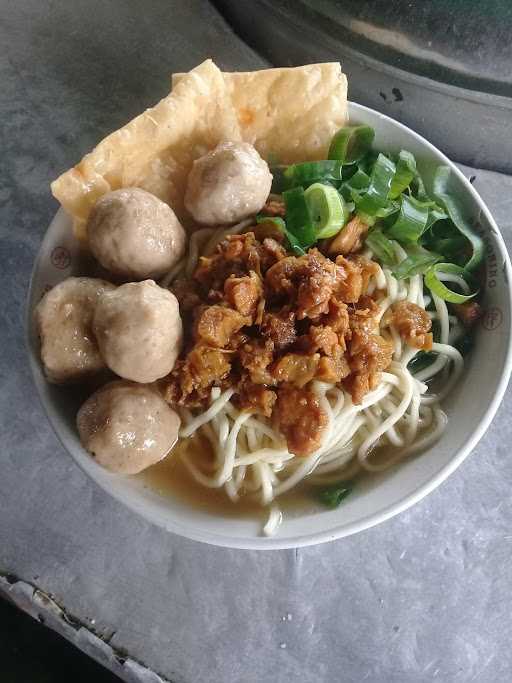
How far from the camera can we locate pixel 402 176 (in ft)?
7.29

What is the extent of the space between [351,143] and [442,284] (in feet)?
1.98

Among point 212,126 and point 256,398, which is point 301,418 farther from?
point 212,126

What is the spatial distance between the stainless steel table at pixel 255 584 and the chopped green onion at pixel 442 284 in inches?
29.2

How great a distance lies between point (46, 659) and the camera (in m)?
2.65

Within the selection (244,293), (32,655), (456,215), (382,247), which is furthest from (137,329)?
(32,655)

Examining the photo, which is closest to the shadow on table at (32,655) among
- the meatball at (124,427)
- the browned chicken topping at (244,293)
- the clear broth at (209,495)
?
the clear broth at (209,495)

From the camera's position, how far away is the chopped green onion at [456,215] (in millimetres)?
2182

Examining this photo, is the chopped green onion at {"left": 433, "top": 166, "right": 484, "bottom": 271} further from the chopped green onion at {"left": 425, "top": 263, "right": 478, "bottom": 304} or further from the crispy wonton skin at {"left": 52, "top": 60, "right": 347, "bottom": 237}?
the crispy wonton skin at {"left": 52, "top": 60, "right": 347, "bottom": 237}

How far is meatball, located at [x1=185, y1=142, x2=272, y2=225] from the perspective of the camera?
2.02m

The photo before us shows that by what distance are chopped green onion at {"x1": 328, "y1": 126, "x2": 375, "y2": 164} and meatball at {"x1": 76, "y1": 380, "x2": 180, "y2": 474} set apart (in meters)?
1.07

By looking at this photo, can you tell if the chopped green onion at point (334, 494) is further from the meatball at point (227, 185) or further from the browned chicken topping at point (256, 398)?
the meatball at point (227, 185)

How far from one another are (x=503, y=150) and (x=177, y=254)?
1.73 metres

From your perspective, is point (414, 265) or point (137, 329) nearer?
point (137, 329)

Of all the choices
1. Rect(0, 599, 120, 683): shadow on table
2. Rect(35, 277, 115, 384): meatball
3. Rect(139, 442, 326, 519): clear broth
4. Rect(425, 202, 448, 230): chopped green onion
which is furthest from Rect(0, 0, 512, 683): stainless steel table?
Rect(425, 202, 448, 230): chopped green onion
